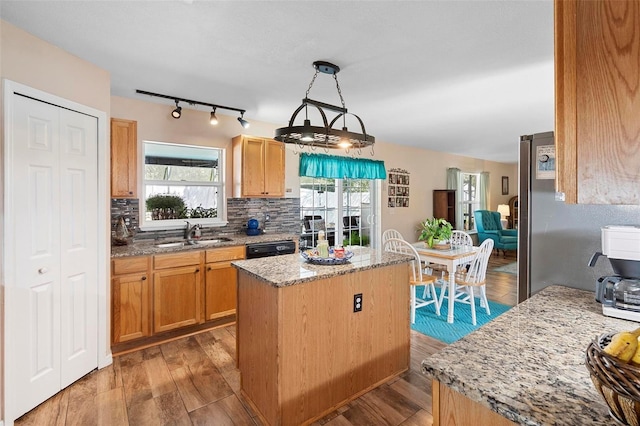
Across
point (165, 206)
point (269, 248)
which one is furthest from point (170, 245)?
point (269, 248)

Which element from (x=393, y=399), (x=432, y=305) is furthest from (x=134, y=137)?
(x=432, y=305)

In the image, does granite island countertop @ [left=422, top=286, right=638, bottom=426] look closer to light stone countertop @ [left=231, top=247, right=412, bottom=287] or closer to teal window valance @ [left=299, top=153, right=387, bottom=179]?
light stone countertop @ [left=231, top=247, right=412, bottom=287]

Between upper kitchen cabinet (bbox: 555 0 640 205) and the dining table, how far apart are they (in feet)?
9.65

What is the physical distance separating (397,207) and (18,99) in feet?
17.1

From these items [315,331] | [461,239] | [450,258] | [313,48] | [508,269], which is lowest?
[508,269]

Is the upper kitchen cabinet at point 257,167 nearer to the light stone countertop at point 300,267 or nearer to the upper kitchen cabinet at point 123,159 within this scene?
the upper kitchen cabinet at point 123,159

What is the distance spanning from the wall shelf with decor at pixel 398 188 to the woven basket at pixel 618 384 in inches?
204

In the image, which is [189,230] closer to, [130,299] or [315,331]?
[130,299]

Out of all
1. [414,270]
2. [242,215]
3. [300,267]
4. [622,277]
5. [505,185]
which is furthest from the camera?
[505,185]

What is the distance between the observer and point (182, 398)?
2178mm

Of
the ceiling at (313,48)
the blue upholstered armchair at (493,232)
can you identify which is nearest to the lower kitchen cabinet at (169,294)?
the ceiling at (313,48)

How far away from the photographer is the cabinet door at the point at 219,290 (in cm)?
325

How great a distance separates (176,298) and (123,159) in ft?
4.63

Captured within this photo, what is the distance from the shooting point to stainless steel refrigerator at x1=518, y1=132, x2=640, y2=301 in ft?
5.34
